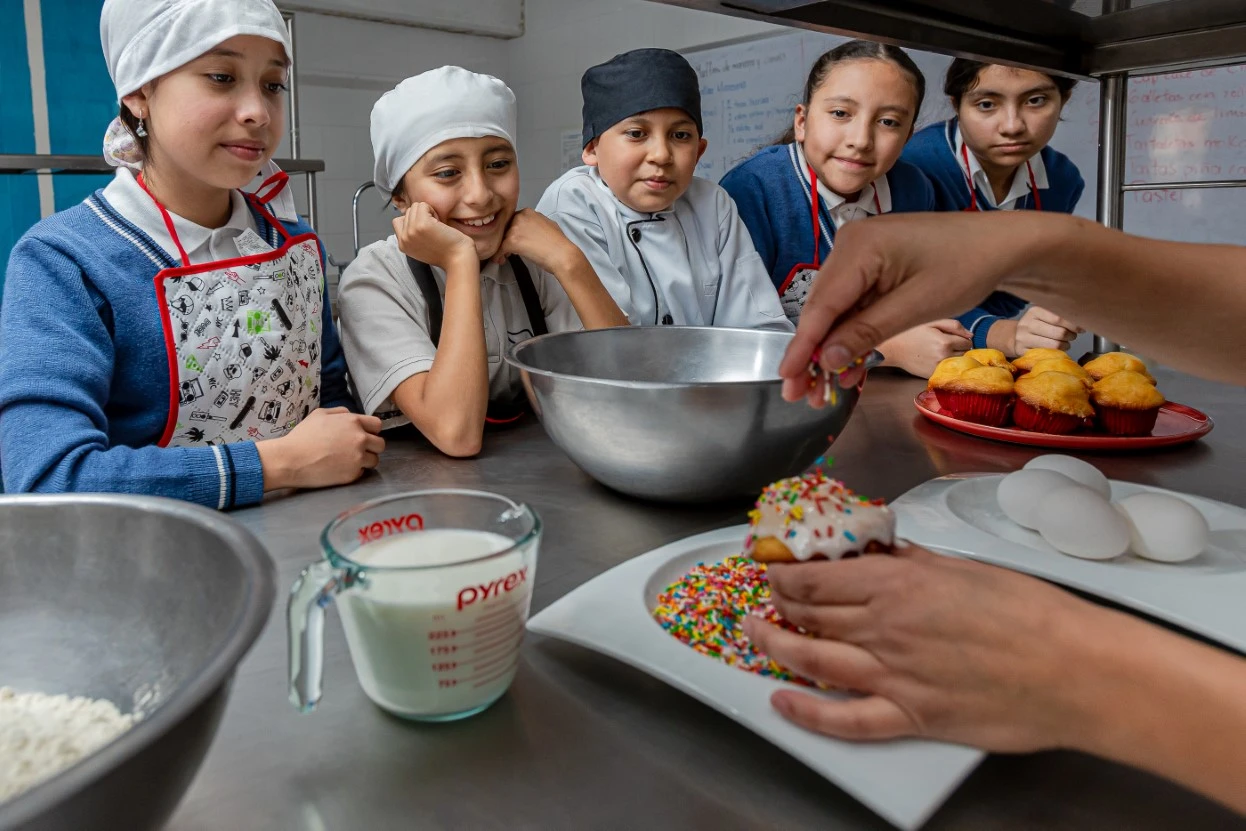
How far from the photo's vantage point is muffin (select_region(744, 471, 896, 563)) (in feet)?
1.91

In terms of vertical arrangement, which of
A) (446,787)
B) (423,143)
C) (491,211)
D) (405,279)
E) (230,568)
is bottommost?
(446,787)

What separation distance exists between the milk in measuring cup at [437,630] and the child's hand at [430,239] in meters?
0.83

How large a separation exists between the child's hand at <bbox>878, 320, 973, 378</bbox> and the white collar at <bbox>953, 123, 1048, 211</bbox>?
796 millimetres

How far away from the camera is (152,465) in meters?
0.92

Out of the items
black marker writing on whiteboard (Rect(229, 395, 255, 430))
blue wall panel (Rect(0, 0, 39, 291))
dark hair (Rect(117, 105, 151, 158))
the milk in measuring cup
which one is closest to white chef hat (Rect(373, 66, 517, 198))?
dark hair (Rect(117, 105, 151, 158))

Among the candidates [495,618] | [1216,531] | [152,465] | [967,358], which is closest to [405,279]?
[152,465]

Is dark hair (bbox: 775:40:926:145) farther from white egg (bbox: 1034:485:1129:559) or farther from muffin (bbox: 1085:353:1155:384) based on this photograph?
white egg (bbox: 1034:485:1129:559)

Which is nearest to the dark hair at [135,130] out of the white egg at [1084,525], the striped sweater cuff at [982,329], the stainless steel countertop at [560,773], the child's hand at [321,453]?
the child's hand at [321,453]

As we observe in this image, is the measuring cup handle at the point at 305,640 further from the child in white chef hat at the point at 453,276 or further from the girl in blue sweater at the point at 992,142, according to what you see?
the girl in blue sweater at the point at 992,142

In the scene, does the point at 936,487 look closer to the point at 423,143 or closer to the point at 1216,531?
the point at 1216,531

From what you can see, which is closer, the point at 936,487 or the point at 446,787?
the point at 446,787

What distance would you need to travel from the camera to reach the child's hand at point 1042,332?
1.60 m

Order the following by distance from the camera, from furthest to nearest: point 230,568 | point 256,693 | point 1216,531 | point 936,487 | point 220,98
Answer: point 220,98 → point 936,487 → point 1216,531 → point 256,693 → point 230,568

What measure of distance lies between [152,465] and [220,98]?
490 millimetres
